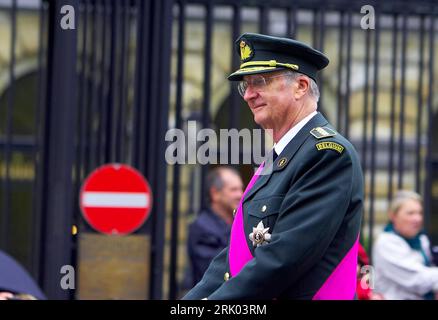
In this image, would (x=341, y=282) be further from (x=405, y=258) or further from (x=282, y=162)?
(x=405, y=258)

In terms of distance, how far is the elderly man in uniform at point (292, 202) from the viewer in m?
3.05

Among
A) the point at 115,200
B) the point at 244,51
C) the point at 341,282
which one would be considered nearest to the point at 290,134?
the point at 244,51

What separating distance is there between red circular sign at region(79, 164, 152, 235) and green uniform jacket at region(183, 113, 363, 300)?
3.58m

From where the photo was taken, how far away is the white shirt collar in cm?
338

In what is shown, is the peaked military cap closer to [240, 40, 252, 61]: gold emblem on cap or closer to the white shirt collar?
[240, 40, 252, 61]: gold emblem on cap

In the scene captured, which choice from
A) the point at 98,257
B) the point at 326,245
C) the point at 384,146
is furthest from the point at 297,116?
the point at 384,146

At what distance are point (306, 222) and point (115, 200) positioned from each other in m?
3.87

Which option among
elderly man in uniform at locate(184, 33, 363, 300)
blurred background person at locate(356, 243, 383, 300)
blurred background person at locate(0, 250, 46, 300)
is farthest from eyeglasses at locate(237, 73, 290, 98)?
blurred background person at locate(356, 243, 383, 300)

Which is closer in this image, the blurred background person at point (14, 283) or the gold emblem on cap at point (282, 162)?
the gold emblem on cap at point (282, 162)

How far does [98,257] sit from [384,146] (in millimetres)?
6440

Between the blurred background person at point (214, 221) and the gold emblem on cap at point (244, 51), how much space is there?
314cm

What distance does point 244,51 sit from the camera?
142 inches

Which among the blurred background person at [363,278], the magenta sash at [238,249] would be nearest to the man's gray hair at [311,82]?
the magenta sash at [238,249]

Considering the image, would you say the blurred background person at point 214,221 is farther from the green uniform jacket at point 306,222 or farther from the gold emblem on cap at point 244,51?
the green uniform jacket at point 306,222
